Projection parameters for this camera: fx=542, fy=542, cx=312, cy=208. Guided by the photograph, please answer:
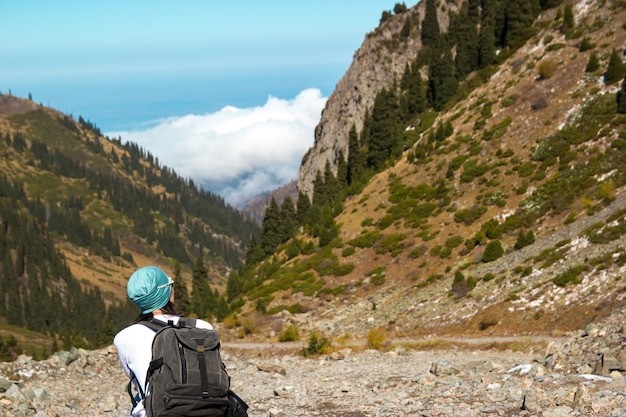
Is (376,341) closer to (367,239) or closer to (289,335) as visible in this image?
(289,335)

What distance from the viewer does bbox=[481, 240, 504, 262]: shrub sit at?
42.0 meters

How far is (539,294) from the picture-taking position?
31.1 meters

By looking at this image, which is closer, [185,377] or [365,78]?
[185,377]

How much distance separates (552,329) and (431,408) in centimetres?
1558

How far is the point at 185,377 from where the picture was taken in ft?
17.8

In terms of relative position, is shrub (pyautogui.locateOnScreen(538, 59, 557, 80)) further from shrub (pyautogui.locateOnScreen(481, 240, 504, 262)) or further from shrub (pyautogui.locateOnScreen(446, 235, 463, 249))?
shrub (pyautogui.locateOnScreen(481, 240, 504, 262))

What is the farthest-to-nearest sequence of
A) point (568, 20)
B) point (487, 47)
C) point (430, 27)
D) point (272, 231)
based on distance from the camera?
point (430, 27) → point (272, 231) → point (487, 47) → point (568, 20)

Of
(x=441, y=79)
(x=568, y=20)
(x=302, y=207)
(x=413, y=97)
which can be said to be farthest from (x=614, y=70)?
(x=302, y=207)

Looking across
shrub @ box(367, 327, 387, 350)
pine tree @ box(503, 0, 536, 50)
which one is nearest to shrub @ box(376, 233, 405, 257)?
shrub @ box(367, 327, 387, 350)

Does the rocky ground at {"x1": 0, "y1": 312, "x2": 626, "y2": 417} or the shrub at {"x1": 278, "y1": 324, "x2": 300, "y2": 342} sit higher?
the rocky ground at {"x1": 0, "y1": 312, "x2": 626, "y2": 417}

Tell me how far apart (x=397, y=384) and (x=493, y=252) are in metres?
26.5

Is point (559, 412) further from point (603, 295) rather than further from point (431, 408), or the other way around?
point (603, 295)

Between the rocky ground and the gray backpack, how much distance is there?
8.77 m

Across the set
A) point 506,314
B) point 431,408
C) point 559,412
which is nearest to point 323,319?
point 506,314
